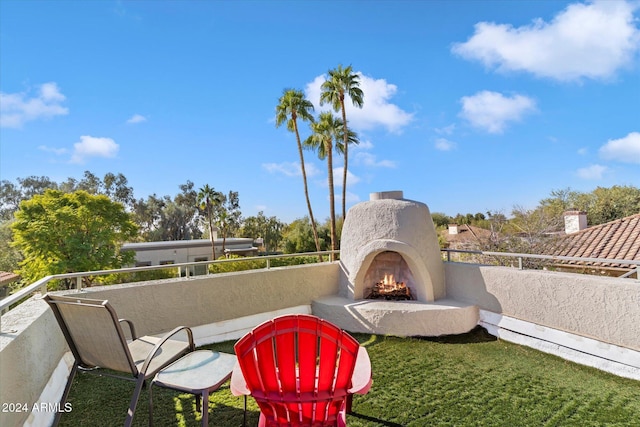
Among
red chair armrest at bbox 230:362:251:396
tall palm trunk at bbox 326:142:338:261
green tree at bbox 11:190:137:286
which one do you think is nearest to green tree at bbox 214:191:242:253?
green tree at bbox 11:190:137:286

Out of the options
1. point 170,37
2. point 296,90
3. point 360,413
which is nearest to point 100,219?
point 170,37

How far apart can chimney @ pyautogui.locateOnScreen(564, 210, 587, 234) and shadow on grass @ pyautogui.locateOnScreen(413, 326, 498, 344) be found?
1079cm

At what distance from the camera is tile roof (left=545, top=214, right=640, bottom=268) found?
9391 mm

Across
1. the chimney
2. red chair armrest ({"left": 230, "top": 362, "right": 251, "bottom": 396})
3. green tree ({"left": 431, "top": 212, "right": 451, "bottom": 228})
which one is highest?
green tree ({"left": 431, "top": 212, "right": 451, "bottom": 228})

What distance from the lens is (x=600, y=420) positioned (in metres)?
3.02

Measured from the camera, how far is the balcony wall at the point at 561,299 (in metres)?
3.97

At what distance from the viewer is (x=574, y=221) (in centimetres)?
1335

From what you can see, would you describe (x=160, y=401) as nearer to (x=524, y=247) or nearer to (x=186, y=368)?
(x=186, y=368)

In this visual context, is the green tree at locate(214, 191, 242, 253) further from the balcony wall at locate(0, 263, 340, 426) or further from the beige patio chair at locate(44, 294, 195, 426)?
the beige patio chair at locate(44, 294, 195, 426)

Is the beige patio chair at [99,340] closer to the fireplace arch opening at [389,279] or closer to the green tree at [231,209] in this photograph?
the fireplace arch opening at [389,279]

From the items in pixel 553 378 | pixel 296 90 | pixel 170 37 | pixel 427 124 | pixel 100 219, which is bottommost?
pixel 553 378

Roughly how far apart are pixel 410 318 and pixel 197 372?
13.3ft

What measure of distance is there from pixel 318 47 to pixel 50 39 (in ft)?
25.8

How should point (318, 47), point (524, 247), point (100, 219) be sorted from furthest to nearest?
point (100, 219), point (524, 247), point (318, 47)
